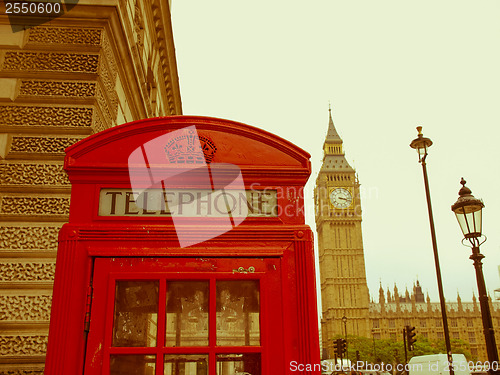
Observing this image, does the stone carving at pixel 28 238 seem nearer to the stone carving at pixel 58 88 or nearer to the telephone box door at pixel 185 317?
the stone carving at pixel 58 88

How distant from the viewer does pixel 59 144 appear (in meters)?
4.14

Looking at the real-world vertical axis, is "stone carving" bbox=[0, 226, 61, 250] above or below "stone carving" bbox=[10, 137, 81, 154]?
below

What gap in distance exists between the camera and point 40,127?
418cm

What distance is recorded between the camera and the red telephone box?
2.04m

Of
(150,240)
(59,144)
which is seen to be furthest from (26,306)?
(150,240)

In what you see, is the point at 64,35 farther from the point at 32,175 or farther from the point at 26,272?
the point at 26,272

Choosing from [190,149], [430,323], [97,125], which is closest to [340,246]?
[430,323]

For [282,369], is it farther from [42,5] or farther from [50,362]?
[42,5]

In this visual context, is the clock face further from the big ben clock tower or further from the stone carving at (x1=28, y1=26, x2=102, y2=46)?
the stone carving at (x1=28, y1=26, x2=102, y2=46)

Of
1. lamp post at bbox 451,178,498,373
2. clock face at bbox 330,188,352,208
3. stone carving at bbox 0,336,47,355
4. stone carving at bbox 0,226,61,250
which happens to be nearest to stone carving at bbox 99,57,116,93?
stone carving at bbox 0,226,61,250

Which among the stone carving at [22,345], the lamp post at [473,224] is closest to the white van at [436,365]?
the lamp post at [473,224]

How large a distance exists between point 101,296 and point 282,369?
85cm

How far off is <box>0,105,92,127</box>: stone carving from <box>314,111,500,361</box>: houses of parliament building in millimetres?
72969

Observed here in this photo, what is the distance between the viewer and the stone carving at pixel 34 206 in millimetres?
3918
